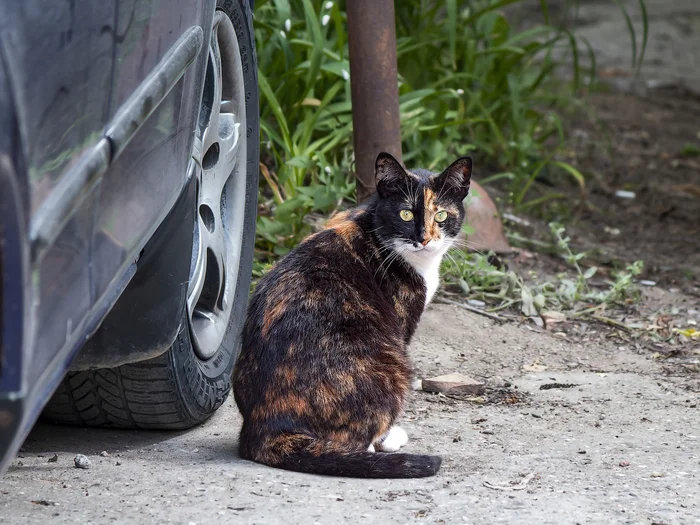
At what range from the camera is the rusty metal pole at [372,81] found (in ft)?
12.0

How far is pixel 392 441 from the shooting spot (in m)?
2.66

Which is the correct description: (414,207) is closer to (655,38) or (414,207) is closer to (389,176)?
(389,176)

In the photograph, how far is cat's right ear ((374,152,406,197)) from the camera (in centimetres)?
293

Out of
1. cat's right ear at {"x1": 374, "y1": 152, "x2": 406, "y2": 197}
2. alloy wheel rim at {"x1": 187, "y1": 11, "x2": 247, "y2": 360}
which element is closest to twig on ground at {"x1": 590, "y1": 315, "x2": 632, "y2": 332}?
cat's right ear at {"x1": 374, "y1": 152, "x2": 406, "y2": 197}

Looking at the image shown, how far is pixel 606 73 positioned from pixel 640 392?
6.19 meters

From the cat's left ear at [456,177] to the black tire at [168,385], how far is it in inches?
27.6

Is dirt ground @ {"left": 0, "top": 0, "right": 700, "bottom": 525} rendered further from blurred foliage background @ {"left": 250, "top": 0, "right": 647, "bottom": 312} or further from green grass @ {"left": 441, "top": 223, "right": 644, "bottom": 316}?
blurred foliage background @ {"left": 250, "top": 0, "right": 647, "bottom": 312}

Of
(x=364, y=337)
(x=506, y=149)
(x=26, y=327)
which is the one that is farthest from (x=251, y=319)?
(x=506, y=149)

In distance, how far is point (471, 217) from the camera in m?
4.39

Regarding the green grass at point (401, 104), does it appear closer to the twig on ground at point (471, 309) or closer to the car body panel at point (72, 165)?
the twig on ground at point (471, 309)

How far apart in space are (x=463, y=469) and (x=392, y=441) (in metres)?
0.27

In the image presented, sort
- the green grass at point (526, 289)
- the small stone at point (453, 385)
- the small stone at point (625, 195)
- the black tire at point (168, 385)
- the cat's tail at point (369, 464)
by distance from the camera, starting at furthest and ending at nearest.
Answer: the small stone at point (625, 195) < the green grass at point (526, 289) < the small stone at point (453, 385) < the black tire at point (168, 385) < the cat's tail at point (369, 464)

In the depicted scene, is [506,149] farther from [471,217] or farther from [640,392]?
[640,392]

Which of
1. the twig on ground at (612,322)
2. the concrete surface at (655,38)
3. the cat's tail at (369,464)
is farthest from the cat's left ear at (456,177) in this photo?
the concrete surface at (655,38)
